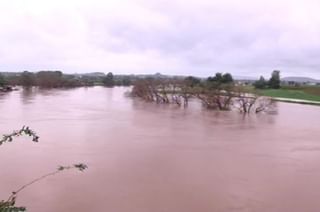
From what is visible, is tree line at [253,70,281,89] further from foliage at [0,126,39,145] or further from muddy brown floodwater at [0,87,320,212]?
foliage at [0,126,39,145]

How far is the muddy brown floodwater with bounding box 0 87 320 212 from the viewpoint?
21.7 feet

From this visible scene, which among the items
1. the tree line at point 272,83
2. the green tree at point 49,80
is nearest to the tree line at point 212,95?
the tree line at point 272,83

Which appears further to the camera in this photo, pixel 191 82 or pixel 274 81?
pixel 274 81

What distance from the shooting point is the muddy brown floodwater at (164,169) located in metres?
6.62

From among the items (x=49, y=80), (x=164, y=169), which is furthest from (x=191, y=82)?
(x=49, y=80)

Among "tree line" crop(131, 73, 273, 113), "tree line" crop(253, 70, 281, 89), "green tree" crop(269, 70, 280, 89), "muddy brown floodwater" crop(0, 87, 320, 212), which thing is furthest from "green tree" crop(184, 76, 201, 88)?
"green tree" crop(269, 70, 280, 89)

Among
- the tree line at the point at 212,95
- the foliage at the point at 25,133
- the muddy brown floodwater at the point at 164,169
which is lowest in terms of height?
the muddy brown floodwater at the point at 164,169

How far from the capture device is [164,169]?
881cm

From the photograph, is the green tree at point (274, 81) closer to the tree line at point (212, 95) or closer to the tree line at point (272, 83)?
the tree line at point (272, 83)

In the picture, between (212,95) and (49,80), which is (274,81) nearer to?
(212,95)

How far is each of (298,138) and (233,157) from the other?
16.1 feet

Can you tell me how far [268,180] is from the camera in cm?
826

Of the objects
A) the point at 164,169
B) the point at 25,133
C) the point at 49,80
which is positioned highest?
the point at 25,133

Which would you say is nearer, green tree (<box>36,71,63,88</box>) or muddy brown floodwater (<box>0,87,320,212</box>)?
muddy brown floodwater (<box>0,87,320,212</box>)
